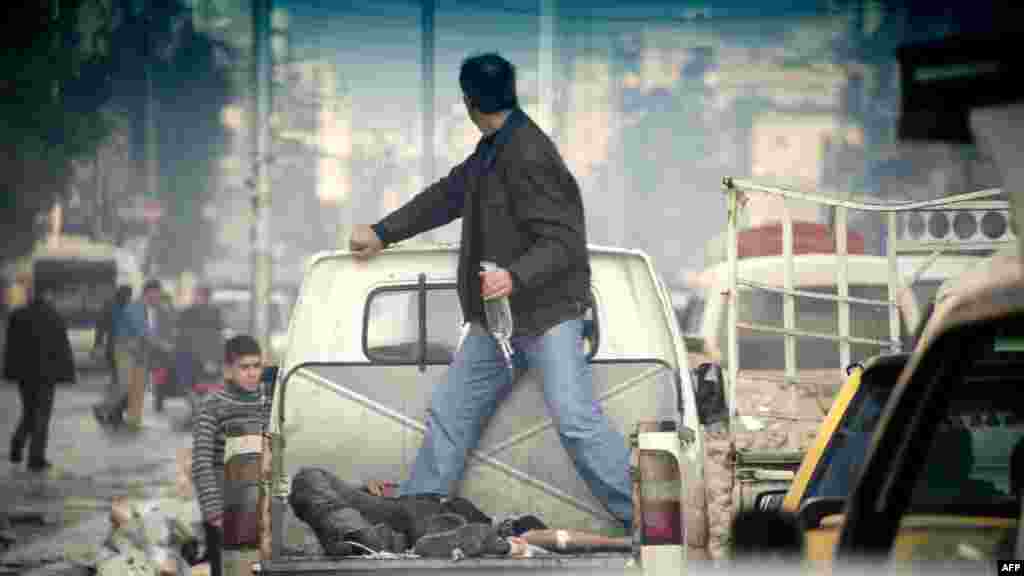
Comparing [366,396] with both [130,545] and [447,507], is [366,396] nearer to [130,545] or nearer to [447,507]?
[447,507]

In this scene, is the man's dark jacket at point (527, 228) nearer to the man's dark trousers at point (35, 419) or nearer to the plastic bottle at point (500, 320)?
the plastic bottle at point (500, 320)

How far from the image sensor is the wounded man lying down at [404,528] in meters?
6.62

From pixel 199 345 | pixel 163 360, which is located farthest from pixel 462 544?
pixel 163 360

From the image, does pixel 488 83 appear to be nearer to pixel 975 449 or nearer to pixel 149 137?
pixel 975 449

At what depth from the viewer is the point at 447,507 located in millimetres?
7023

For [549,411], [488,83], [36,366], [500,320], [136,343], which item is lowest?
[136,343]

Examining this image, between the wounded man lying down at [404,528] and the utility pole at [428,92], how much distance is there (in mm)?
26647

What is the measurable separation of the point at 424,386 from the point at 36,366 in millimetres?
14018

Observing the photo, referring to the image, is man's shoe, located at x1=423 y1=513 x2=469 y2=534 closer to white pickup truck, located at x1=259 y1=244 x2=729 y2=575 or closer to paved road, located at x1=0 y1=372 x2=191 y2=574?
white pickup truck, located at x1=259 y1=244 x2=729 y2=575

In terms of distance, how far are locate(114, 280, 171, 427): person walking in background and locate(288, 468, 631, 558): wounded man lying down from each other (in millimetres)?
19160

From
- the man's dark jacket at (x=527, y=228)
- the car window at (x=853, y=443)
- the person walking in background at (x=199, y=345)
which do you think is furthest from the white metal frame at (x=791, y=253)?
the person walking in background at (x=199, y=345)

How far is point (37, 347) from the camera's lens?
21.1 metres

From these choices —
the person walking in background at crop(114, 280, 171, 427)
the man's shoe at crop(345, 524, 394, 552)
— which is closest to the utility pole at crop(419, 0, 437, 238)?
the person walking in background at crop(114, 280, 171, 427)

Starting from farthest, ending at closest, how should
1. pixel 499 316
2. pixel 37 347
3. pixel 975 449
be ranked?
pixel 37 347, pixel 499 316, pixel 975 449
